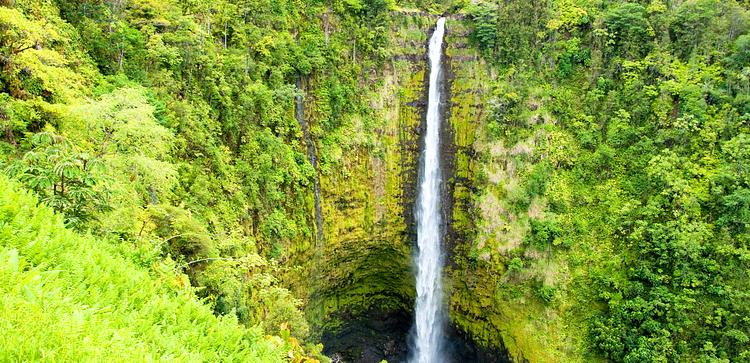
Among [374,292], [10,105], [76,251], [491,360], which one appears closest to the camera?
[76,251]

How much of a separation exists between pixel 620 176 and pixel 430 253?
10.0 m

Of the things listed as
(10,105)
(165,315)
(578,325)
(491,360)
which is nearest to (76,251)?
(165,315)

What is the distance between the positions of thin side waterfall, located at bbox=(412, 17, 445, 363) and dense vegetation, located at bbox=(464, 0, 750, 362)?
2217 millimetres

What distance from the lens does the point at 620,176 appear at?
19703mm

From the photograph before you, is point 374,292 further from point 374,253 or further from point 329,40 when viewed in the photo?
point 329,40

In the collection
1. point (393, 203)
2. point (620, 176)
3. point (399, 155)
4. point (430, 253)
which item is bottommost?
point (430, 253)

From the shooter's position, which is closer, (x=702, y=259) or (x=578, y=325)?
(x=702, y=259)

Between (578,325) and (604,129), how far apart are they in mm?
9474

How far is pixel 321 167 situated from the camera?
69.6 ft

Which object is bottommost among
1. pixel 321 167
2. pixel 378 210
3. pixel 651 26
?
pixel 378 210

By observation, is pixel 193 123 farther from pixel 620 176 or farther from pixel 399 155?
pixel 620 176

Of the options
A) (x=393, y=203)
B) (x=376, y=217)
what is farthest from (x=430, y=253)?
(x=376, y=217)

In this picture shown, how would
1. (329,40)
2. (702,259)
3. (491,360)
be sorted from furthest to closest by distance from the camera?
(329,40) < (491,360) < (702,259)

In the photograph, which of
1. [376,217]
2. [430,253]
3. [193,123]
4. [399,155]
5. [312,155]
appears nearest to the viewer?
[193,123]
